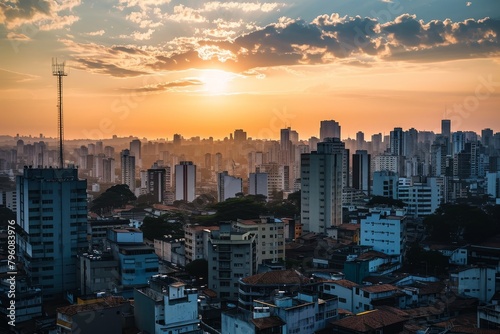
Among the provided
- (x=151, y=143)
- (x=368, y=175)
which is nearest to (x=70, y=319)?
(x=368, y=175)

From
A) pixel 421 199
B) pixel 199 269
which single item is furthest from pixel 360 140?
pixel 199 269

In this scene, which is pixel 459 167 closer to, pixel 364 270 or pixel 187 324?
pixel 364 270

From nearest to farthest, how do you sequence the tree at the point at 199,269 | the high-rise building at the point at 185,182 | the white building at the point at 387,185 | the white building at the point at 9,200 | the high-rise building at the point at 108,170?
the tree at the point at 199,269, the white building at the point at 387,185, the white building at the point at 9,200, the high-rise building at the point at 185,182, the high-rise building at the point at 108,170

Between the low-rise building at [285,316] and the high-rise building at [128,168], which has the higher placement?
the high-rise building at [128,168]

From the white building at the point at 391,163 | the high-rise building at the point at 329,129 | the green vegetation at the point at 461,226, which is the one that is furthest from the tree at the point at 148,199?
the green vegetation at the point at 461,226

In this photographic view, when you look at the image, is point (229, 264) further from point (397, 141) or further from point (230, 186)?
point (397, 141)

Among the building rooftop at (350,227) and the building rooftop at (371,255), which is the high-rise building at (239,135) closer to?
the building rooftop at (350,227)

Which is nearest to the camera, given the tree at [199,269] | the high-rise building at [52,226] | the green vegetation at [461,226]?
the high-rise building at [52,226]
